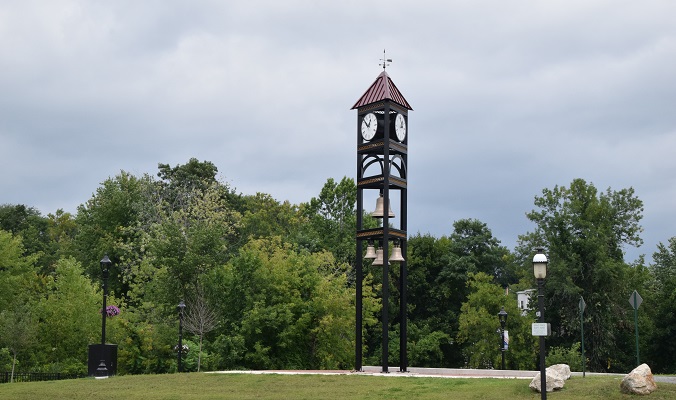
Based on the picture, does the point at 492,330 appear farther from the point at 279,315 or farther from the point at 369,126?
the point at 369,126

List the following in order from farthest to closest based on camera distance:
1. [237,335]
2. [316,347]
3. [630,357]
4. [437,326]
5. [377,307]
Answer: [437,326]
[630,357]
[377,307]
[316,347]
[237,335]

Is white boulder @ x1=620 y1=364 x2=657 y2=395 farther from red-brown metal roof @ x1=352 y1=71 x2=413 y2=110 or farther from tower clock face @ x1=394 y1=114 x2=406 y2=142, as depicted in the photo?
red-brown metal roof @ x1=352 y1=71 x2=413 y2=110

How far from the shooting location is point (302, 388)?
25.1 m

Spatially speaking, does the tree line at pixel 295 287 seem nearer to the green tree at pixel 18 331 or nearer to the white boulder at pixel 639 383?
the green tree at pixel 18 331

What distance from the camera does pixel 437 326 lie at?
207 feet

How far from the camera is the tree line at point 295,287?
141 feet

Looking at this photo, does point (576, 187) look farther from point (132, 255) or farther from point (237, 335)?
point (132, 255)

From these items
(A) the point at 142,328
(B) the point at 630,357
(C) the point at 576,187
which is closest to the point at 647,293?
(B) the point at 630,357

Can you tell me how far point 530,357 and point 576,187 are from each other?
12052 millimetres

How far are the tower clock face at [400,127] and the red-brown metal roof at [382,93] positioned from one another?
511 millimetres

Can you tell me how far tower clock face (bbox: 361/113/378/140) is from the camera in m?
30.6

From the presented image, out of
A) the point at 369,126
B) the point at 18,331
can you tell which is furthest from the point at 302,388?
the point at 18,331

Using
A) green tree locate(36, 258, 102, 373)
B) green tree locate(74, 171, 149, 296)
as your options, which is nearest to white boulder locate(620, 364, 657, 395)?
green tree locate(36, 258, 102, 373)

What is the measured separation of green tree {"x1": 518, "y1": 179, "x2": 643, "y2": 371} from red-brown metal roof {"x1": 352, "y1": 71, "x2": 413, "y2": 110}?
25725mm
